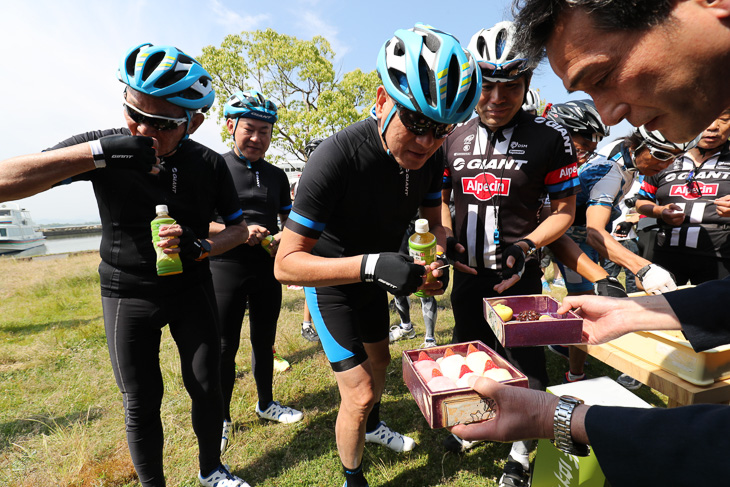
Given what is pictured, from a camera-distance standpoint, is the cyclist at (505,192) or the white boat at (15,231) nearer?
A: the cyclist at (505,192)

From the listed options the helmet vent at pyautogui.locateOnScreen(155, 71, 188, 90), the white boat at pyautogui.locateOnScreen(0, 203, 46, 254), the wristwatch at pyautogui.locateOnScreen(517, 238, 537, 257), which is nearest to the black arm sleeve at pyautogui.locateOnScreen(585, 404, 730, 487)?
the wristwatch at pyautogui.locateOnScreen(517, 238, 537, 257)

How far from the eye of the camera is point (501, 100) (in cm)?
304

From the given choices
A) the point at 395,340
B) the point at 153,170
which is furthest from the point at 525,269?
the point at 395,340

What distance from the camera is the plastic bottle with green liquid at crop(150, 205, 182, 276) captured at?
8.72ft

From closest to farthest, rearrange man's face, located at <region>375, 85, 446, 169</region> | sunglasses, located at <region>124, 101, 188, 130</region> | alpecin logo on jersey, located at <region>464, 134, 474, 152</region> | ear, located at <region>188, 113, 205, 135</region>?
man's face, located at <region>375, 85, 446, 169</region> < sunglasses, located at <region>124, 101, 188, 130</region> < ear, located at <region>188, 113, 205, 135</region> < alpecin logo on jersey, located at <region>464, 134, 474, 152</region>

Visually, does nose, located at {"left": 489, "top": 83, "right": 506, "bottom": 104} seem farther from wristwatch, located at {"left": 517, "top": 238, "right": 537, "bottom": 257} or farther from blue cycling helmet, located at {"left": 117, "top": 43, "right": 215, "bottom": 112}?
blue cycling helmet, located at {"left": 117, "top": 43, "right": 215, "bottom": 112}

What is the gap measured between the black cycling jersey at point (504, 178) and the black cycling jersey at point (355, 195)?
1.78 feet

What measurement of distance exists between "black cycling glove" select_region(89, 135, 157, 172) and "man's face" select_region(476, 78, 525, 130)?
2604 mm

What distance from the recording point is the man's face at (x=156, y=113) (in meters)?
2.66

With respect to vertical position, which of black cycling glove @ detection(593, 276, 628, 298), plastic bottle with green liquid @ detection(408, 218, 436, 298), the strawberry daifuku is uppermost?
plastic bottle with green liquid @ detection(408, 218, 436, 298)

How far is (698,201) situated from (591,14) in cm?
405

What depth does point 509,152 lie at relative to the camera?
10.1ft

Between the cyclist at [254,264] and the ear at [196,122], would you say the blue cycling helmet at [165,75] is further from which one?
the cyclist at [254,264]

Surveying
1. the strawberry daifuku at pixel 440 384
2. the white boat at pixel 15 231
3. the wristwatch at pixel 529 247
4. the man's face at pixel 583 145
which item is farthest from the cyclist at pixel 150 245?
the white boat at pixel 15 231
